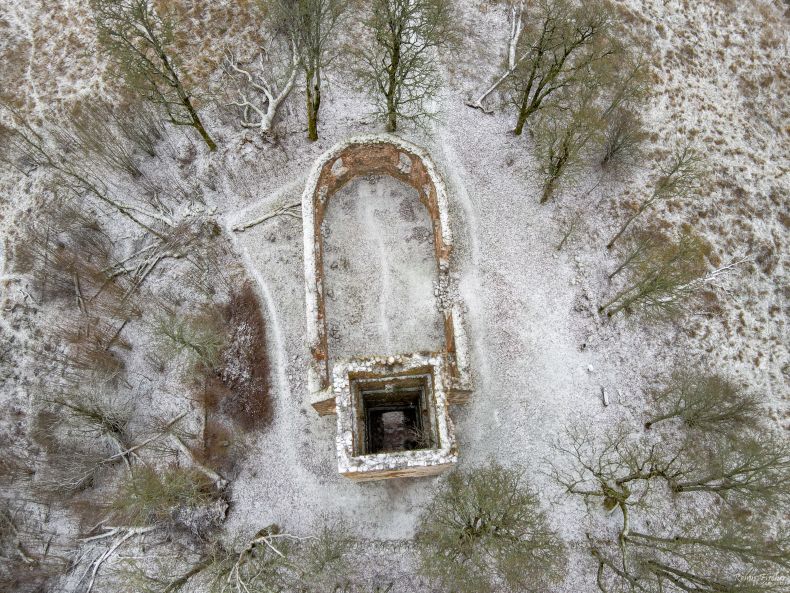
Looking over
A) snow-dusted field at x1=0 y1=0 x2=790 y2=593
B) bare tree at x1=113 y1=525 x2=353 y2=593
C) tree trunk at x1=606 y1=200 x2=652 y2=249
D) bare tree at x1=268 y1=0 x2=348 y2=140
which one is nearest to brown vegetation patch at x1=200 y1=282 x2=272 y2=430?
snow-dusted field at x1=0 y1=0 x2=790 y2=593

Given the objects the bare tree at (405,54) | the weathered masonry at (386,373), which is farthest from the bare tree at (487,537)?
the bare tree at (405,54)

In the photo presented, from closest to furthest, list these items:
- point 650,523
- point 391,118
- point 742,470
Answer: point 742,470 → point 650,523 → point 391,118

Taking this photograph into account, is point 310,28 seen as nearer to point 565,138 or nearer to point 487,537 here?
point 565,138

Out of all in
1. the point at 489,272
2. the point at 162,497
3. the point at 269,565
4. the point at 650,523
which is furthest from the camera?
the point at 489,272

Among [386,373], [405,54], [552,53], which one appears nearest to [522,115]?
[552,53]

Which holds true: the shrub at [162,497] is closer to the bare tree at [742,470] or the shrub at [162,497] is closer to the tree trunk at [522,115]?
the bare tree at [742,470]

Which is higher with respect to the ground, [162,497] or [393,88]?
[393,88]

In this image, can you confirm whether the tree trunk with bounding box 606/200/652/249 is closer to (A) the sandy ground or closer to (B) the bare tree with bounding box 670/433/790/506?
(A) the sandy ground

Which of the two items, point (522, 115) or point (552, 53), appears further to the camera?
point (552, 53)
